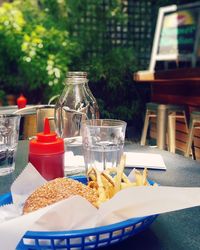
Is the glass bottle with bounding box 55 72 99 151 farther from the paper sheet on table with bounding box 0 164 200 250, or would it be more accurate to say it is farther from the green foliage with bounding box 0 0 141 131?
the green foliage with bounding box 0 0 141 131

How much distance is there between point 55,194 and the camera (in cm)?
72

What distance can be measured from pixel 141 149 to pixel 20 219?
3.00 ft

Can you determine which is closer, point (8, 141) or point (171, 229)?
point (171, 229)

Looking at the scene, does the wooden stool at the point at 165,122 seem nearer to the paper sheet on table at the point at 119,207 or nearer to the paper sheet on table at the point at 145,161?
the paper sheet on table at the point at 145,161

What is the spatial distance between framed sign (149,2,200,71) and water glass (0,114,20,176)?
14.0 ft

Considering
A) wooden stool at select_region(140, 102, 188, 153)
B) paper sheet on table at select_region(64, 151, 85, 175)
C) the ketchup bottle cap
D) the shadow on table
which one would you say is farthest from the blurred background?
the shadow on table

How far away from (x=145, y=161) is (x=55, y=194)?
0.54m

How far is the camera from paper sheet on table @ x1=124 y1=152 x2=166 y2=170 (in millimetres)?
1163

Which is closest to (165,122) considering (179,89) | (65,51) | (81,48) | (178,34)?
(179,89)

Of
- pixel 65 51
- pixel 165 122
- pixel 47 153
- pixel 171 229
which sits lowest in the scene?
pixel 165 122

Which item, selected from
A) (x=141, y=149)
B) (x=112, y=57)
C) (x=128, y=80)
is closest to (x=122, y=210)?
(x=141, y=149)

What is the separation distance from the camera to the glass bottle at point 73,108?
4.02ft

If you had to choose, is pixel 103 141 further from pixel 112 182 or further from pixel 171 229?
pixel 171 229

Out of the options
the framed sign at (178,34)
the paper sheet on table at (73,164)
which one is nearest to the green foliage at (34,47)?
the framed sign at (178,34)
